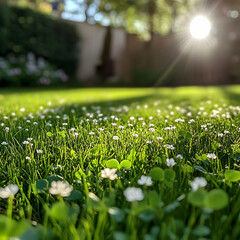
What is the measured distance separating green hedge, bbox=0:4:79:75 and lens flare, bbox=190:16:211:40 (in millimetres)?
5879

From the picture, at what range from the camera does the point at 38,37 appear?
36.7ft

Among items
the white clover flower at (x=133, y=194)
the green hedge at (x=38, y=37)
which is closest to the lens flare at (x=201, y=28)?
the green hedge at (x=38, y=37)

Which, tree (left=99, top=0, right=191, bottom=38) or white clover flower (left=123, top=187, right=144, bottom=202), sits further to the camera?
tree (left=99, top=0, right=191, bottom=38)

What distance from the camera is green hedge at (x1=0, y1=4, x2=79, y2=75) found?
34.0 feet

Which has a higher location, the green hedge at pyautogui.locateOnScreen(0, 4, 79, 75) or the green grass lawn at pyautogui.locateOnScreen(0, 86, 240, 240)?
the green hedge at pyautogui.locateOnScreen(0, 4, 79, 75)

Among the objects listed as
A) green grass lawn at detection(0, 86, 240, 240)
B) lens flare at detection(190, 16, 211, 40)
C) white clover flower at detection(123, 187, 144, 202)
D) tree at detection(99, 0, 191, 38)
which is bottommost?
green grass lawn at detection(0, 86, 240, 240)

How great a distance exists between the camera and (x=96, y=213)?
3.84 ft

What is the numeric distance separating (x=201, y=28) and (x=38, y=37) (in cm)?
762

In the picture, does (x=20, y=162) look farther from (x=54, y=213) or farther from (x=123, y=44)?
(x=123, y=44)

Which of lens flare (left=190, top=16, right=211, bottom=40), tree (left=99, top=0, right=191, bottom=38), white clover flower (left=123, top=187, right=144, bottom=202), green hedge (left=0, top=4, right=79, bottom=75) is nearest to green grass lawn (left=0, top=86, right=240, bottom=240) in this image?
white clover flower (left=123, top=187, right=144, bottom=202)

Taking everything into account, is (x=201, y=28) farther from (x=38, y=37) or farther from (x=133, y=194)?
(x=133, y=194)

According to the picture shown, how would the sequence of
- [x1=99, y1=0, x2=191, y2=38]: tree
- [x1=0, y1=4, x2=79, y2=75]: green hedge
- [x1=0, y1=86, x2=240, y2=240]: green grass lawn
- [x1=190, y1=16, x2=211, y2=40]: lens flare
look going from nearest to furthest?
[x1=0, y1=86, x2=240, y2=240]: green grass lawn
[x1=0, y1=4, x2=79, y2=75]: green hedge
[x1=190, y1=16, x2=211, y2=40]: lens flare
[x1=99, y1=0, x2=191, y2=38]: tree

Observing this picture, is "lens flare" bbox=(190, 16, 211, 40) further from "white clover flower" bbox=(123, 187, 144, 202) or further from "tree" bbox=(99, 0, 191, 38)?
"white clover flower" bbox=(123, 187, 144, 202)

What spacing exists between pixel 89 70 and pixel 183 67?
474 centimetres
